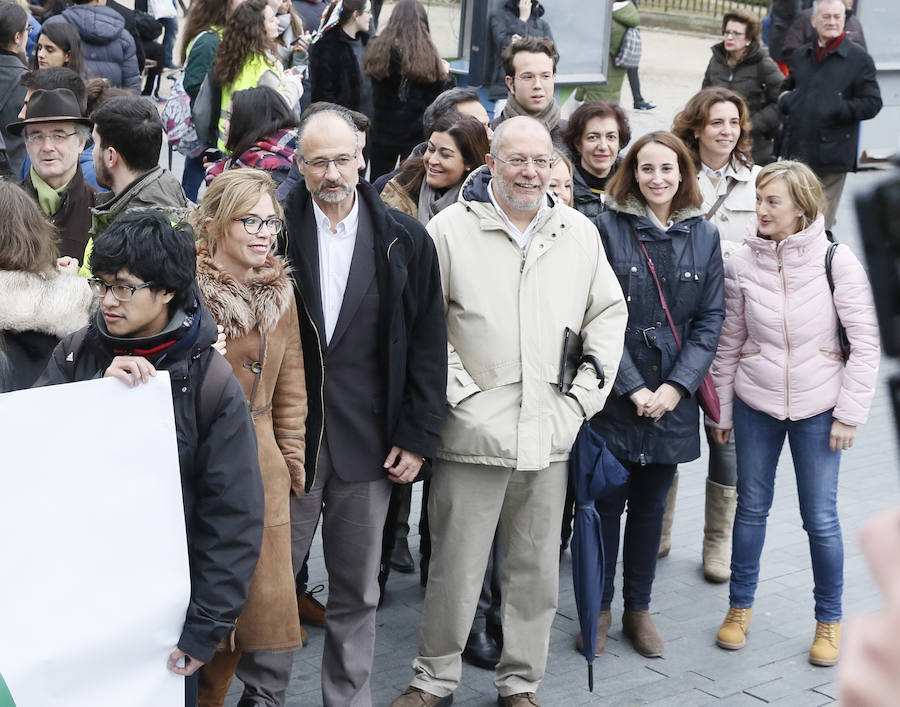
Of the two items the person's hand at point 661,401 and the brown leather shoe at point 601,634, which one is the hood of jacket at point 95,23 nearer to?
the person's hand at point 661,401

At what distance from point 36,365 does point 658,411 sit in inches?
97.3

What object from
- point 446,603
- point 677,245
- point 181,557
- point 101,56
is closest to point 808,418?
point 677,245

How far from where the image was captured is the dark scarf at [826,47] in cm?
→ 1062

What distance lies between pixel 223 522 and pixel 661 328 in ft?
7.95

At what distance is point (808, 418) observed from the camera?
5.12 metres

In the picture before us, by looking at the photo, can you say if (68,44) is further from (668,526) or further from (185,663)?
(185,663)

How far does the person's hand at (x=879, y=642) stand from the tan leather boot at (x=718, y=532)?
211 inches

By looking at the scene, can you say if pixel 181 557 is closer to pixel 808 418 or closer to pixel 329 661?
pixel 329 661

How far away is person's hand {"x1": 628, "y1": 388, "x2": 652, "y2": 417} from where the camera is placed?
5070mm

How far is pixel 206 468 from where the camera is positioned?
3.36m

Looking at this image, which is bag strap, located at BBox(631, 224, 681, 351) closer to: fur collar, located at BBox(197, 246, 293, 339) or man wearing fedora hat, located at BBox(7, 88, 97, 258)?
fur collar, located at BBox(197, 246, 293, 339)

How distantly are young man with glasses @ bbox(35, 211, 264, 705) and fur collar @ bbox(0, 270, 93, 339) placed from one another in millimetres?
551

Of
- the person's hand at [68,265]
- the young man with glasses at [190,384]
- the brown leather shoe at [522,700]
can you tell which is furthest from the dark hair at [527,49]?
the young man with glasses at [190,384]

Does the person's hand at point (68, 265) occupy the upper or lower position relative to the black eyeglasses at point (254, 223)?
lower
